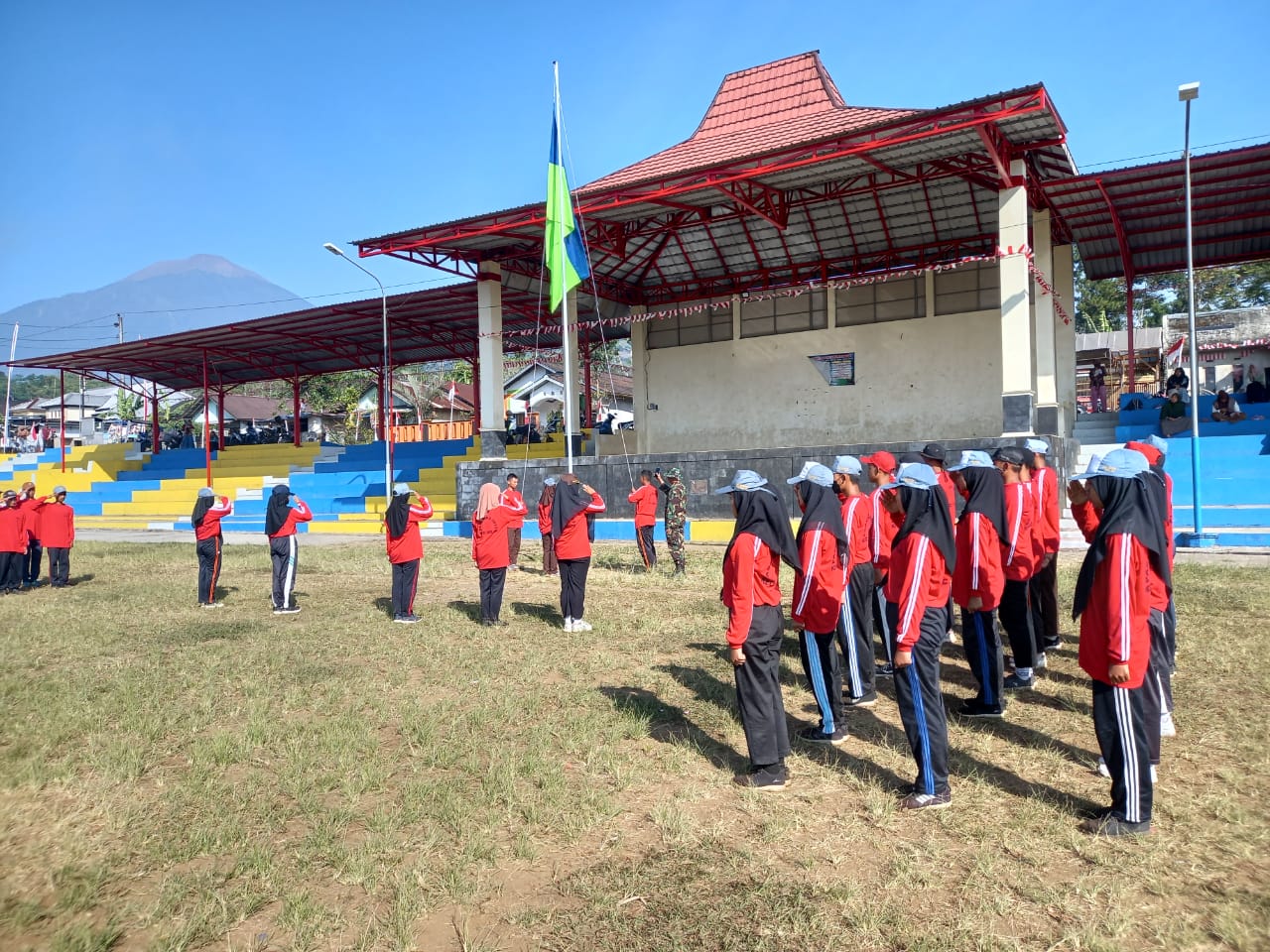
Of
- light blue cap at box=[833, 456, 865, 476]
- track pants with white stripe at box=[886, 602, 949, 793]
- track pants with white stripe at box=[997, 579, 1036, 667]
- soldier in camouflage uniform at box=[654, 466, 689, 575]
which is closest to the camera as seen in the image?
track pants with white stripe at box=[886, 602, 949, 793]

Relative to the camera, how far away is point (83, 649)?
8.45m

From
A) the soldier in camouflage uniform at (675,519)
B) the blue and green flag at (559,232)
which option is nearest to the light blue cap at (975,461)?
the soldier in camouflage uniform at (675,519)

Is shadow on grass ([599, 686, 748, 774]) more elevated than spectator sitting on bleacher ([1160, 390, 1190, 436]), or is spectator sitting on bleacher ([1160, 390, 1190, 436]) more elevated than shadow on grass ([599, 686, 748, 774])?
spectator sitting on bleacher ([1160, 390, 1190, 436])

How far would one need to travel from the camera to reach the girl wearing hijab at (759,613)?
4.59 meters

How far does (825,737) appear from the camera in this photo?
5.41 metres

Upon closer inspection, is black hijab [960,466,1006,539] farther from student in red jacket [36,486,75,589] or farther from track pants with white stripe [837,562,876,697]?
student in red jacket [36,486,75,589]

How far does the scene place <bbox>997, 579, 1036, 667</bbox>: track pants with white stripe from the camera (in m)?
6.25

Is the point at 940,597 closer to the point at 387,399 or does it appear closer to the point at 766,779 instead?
the point at 766,779

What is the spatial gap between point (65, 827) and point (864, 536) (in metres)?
5.24

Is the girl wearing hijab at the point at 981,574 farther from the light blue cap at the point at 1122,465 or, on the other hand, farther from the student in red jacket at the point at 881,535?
the light blue cap at the point at 1122,465

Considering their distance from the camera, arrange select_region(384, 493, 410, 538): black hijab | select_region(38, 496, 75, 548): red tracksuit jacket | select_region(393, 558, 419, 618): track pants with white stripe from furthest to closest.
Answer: select_region(38, 496, 75, 548): red tracksuit jacket → select_region(393, 558, 419, 618): track pants with white stripe → select_region(384, 493, 410, 538): black hijab

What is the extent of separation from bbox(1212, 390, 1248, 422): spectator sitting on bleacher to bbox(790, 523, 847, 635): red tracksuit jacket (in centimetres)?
1801

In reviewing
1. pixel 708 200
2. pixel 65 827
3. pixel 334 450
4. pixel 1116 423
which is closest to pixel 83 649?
pixel 65 827

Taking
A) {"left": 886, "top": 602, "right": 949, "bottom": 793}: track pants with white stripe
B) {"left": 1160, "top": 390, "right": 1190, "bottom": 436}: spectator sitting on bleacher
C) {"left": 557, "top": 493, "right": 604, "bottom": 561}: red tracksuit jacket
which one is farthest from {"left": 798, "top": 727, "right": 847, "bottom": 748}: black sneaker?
{"left": 1160, "top": 390, "right": 1190, "bottom": 436}: spectator sitting on bleacher
